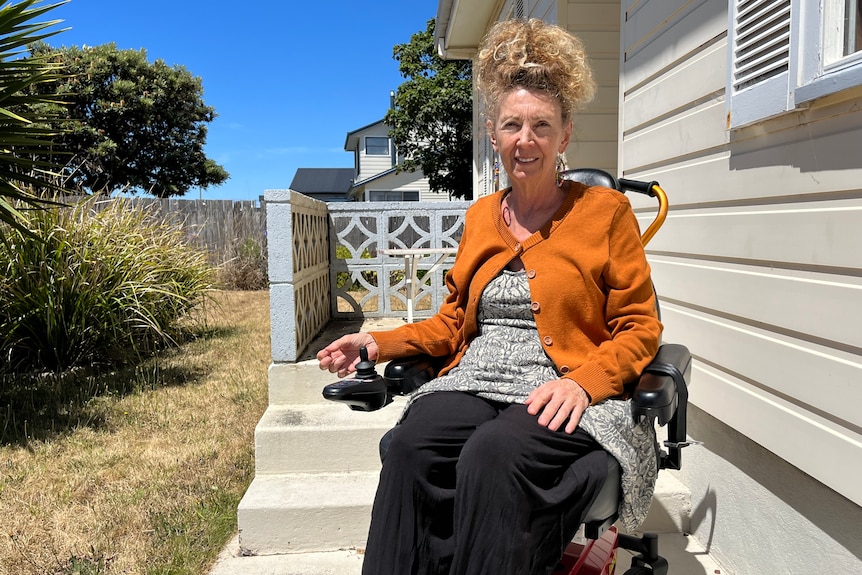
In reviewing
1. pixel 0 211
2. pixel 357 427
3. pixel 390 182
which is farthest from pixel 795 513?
pixel 390 182

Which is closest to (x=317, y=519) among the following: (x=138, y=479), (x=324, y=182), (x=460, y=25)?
(x=138, y=479)

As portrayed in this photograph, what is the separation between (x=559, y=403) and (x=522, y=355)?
0.87 ft

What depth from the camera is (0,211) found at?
153 inches

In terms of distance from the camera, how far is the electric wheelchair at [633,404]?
4.61ft

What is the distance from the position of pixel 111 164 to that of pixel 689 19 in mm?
21516

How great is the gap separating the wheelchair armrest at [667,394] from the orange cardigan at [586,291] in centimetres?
6

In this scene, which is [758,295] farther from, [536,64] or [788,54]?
[536,64]

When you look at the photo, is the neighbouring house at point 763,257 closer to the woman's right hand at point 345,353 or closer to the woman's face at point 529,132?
the woman's face at point 529,132

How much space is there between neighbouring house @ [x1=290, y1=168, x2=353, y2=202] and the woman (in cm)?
4098

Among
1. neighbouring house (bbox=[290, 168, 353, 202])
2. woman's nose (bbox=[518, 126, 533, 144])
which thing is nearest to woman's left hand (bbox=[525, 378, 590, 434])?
woman's nose (bbox=[518, 126, 533, 144])

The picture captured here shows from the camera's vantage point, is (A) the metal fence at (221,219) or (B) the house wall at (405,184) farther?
(B) the house wall at (405,184)

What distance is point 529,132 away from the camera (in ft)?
5.65

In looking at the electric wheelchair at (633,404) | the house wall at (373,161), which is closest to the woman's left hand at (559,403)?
the electric wheelchair at (633,404)

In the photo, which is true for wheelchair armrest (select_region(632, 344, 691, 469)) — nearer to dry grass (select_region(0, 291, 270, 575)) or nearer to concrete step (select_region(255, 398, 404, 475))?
concrete step (select_region(255, 398, 404, 475))
